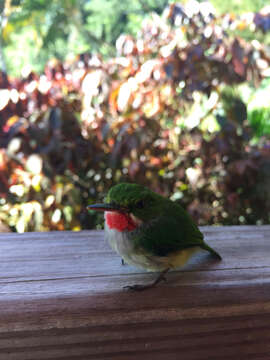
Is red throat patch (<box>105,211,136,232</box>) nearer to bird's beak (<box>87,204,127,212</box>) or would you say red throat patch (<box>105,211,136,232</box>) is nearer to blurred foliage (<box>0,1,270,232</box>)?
bird's beak (<box>87,204,127,212</box>)

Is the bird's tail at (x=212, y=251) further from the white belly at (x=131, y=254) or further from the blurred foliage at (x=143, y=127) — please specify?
the blurred foliage at (x=143, y=127)

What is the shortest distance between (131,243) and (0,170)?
4.84 feet

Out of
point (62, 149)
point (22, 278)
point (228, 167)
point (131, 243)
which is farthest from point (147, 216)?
point (228, 167)

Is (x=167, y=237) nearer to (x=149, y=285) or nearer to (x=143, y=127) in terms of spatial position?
(x=149, y=285)

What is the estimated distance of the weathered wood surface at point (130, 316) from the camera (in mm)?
555

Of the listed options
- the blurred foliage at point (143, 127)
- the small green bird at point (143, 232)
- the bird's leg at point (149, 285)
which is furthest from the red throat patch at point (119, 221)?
the blurred foliage at point (143, 127)

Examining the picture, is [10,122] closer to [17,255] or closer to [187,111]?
[187,111]

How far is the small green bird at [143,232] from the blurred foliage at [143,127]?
124 cm

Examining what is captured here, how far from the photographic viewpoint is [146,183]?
7.42ft

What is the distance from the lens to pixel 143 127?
6.87 ft

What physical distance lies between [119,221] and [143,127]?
1.41 meters

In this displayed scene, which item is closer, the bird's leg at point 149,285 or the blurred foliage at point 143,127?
the bird's leg at point 149,285

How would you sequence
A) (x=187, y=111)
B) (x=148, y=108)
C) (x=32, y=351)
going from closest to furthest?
(x=32, y=351) → (x=148, y=108) → (x=187, y=111)

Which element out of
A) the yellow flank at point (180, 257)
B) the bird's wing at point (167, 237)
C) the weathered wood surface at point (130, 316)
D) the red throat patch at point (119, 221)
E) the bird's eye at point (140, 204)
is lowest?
the weathered wood surface at point (130, 316)
